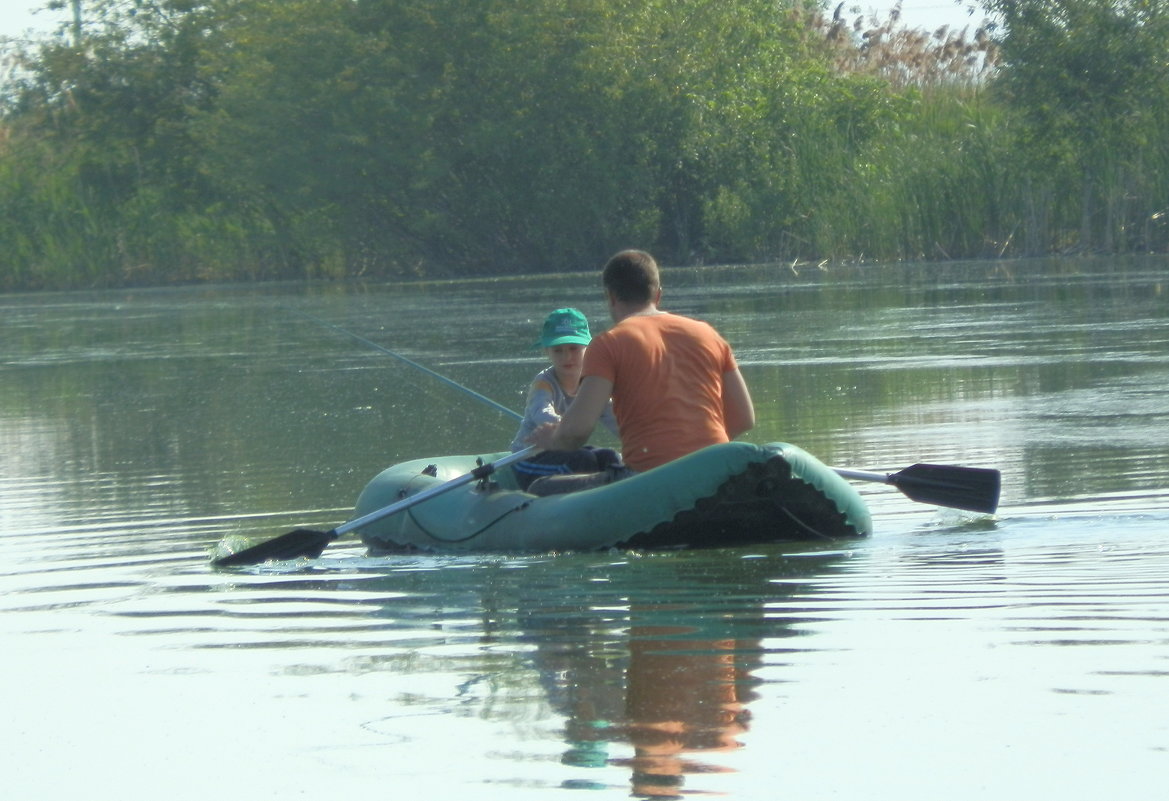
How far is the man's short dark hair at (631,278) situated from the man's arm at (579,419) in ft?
1.06

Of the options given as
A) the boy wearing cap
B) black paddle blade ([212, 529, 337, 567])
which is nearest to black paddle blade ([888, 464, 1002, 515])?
the boy wearing cap

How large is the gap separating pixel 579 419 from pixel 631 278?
54 cm

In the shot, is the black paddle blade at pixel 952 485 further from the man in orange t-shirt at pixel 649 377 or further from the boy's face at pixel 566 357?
the boy's face at pixel 566 357

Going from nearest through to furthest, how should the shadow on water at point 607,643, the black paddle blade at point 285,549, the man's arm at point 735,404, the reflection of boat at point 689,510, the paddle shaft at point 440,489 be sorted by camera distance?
the shadow on water at point 607,643
the reflection of boat at point 689,510
the black paddle blade at point 285,549
the man's arm at point 735,404
the paddle shaft at point 440,489

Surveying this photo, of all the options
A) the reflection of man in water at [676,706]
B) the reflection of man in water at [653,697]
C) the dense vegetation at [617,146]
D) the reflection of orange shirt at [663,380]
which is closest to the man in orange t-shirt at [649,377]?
the reflection of orange shirt at [663,380]

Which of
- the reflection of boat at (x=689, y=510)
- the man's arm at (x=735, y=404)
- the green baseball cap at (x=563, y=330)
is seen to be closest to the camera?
the reflection of boat at (x=689, y=510)

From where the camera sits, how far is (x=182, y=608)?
6.33 meters

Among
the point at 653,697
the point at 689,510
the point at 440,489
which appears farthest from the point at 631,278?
the point at 653,697

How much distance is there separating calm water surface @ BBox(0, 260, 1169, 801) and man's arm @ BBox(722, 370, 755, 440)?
625 millimetres

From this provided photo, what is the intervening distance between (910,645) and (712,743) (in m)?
0.96

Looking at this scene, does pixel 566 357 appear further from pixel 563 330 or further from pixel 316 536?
pixel 316 536

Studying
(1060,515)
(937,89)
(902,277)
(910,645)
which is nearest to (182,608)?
(910,645)

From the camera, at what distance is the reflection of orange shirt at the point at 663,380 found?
696 centimetres

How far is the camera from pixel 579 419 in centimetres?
707
